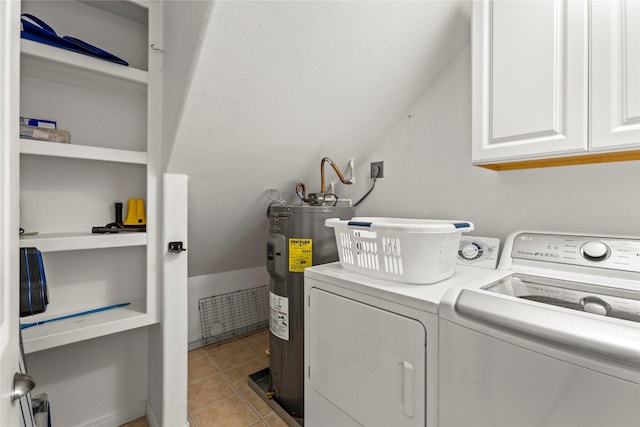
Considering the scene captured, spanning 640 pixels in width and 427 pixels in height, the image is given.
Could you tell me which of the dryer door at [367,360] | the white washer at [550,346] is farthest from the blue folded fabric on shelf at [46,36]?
the white washer at [550,346]

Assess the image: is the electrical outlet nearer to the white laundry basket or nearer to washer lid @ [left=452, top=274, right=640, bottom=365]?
the white laundry basket

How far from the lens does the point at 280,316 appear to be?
1771mm

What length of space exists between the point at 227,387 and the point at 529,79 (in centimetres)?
252

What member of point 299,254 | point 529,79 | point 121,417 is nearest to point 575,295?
point 529,79

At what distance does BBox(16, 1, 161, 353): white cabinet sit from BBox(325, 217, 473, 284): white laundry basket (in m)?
1.18

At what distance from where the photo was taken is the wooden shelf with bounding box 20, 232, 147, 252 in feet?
4.14

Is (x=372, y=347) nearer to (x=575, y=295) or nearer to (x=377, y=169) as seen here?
(x=575, y=295)

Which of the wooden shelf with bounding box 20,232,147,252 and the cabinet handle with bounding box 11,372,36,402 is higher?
the wooden shelf with bounding box 20,232,147,252

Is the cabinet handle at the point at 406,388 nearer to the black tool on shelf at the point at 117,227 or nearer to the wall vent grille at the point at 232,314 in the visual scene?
the black tool on shelf at the point at 117,227

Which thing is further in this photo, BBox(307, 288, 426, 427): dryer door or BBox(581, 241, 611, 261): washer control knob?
BBox(581, 241, 611, 261): washer control knob

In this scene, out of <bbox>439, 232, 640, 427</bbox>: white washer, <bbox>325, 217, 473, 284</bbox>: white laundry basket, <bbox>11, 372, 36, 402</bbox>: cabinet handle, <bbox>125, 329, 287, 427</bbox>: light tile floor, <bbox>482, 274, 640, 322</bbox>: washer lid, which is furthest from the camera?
<bbox>125, 329, 287, 427</bbox>: light tile floor

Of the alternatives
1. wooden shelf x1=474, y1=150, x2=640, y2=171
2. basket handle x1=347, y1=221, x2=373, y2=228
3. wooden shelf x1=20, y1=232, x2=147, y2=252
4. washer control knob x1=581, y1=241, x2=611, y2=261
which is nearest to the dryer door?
basket handle x1=347, y1=221, x2=373, y2=228

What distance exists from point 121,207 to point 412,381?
1729mm

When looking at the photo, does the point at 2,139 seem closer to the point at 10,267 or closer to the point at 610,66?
the point at 10,267
